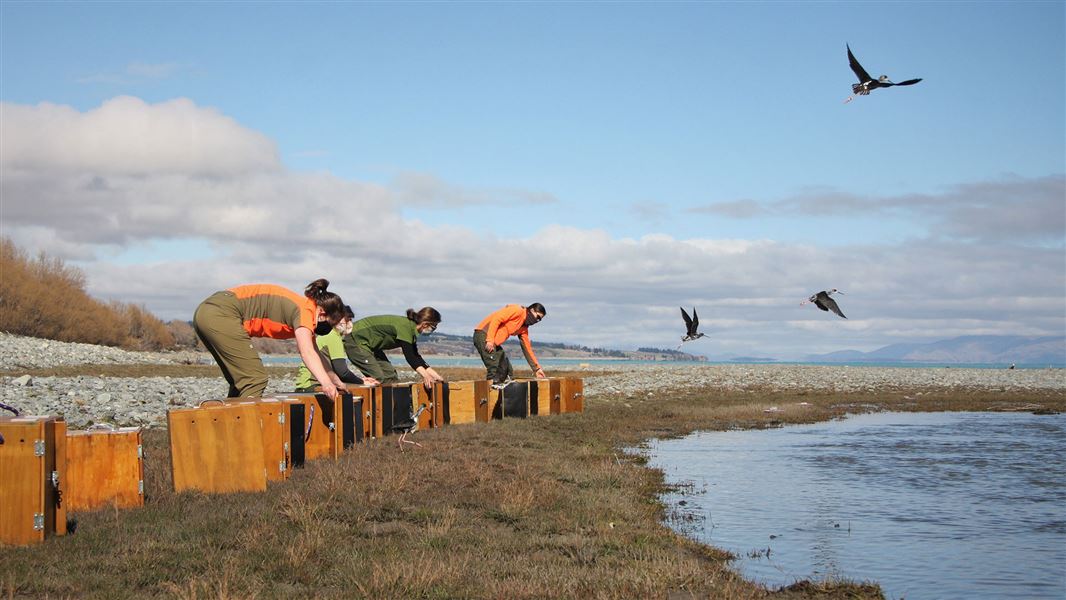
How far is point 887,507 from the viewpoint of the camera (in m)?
12.0

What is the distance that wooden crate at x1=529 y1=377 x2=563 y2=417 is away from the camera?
A: 2267 cm

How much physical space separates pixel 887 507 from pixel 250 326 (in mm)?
7579

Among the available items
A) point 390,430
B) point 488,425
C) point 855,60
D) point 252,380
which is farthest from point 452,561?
point 855,60

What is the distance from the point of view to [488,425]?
1889cm

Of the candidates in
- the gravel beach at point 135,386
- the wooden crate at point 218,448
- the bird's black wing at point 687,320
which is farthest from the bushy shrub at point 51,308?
the wooden crate at point 218,448

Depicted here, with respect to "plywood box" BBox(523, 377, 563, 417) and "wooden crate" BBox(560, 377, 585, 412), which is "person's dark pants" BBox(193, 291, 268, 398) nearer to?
"plywood box" BBox(523, 377, 563, 417)

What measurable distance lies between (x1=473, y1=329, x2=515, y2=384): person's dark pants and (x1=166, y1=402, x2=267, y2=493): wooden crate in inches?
426

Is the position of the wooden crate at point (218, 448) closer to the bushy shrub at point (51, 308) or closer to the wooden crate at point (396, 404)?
the wooden crate at point (396, 404)

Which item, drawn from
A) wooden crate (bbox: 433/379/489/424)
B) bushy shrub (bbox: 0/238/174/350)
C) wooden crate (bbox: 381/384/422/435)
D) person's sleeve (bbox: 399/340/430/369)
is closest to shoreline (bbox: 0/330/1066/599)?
wooden crate (bbox: 381/384/422/435)

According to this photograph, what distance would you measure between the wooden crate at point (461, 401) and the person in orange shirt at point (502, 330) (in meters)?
1.04

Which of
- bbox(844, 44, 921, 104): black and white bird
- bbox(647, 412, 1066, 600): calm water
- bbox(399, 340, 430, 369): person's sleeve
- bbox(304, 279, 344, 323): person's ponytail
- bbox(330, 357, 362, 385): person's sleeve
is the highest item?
bbox(844, 44, 921, 104): black and white bird

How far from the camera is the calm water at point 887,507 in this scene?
8758 mm

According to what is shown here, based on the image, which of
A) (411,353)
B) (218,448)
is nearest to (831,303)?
(411,353)

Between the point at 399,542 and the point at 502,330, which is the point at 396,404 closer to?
the point at 502,330
